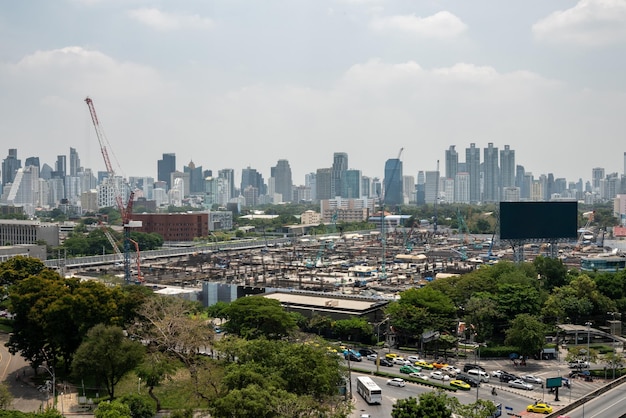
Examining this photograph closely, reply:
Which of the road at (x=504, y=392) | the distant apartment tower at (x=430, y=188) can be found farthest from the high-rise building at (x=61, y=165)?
the road at (x=504, y=392)

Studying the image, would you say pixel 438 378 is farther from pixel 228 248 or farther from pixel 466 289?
pixel 228 248

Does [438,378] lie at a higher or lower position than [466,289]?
lower

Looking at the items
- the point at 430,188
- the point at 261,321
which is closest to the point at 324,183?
the point at 430,188

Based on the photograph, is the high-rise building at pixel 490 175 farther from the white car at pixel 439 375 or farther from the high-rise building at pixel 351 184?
the white car at pixel 439 375

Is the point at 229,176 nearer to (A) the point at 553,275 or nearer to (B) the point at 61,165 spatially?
(B) the point at 61,165

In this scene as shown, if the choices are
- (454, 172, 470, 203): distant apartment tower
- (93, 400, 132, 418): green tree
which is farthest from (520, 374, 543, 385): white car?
(454, 172, 470, 203): distant apartment tower

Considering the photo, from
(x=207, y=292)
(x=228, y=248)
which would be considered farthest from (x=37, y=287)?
(x=228, y=248)
